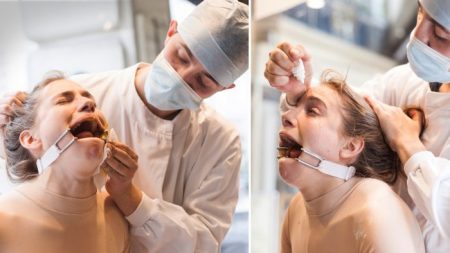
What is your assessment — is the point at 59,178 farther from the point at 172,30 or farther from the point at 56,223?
the point at 172,30

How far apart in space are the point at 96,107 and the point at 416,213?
0.82m

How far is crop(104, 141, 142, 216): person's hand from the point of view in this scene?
141 cm

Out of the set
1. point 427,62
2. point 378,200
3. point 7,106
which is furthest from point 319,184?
point 7,106

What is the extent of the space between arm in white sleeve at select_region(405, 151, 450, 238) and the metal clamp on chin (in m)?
0.79

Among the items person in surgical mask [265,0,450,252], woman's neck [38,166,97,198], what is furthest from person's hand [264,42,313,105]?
woman's neck [38,166,97,198]

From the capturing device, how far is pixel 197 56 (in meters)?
1.46

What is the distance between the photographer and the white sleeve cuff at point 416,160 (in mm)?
1393

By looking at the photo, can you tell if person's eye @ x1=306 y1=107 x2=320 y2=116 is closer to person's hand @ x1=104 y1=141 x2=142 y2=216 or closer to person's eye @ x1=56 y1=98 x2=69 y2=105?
person's hand @ x1=104 y1=141 x2=142 y2=216

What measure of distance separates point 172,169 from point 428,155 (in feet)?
2.02

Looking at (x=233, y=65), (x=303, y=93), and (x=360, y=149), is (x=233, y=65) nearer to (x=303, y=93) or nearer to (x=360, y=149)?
(x=303, y=93)

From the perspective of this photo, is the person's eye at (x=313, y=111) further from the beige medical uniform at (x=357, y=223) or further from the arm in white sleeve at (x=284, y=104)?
the beige medical uniform at (x=357, y=223)

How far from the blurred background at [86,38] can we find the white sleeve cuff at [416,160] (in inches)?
17.7

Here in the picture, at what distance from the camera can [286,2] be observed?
1.82 metres

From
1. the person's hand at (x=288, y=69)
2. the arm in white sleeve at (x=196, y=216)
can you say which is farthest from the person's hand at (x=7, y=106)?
the person's hand at (x=288, y=69)
